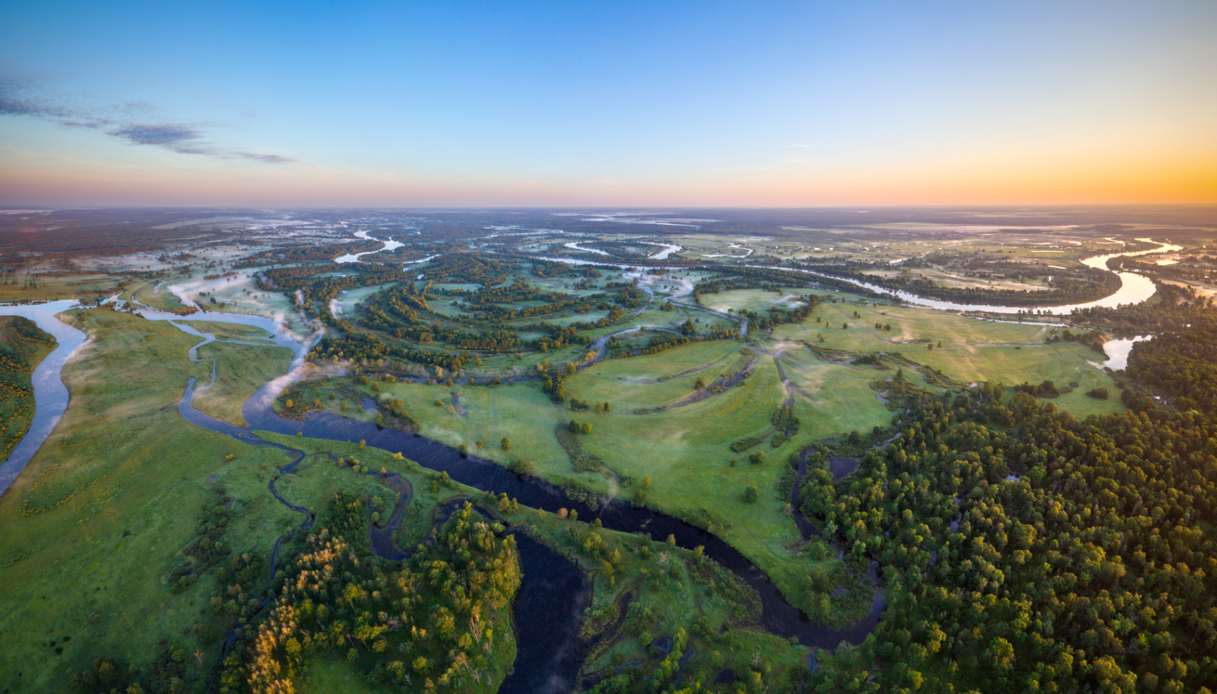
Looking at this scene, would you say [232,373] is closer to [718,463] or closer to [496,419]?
[496,419]

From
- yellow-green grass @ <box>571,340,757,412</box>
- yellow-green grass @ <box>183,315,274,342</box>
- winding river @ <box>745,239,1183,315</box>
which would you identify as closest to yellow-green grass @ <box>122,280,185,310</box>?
yellow-green grass @ <box>183,315,274,342</box>

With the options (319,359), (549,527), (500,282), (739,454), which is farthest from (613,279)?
(549,527)

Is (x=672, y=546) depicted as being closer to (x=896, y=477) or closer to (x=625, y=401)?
(x=896, y=477)

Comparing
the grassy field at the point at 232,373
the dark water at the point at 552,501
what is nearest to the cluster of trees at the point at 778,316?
the dark water at the point at 552,501

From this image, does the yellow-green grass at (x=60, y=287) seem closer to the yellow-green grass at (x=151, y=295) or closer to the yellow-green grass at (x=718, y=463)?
the yellow-green grass at (x=151, y=295)

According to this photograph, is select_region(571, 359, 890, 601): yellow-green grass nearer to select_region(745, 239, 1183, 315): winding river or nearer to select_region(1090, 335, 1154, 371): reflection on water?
select_region(1090, 335, 1154, 371): reflection on water

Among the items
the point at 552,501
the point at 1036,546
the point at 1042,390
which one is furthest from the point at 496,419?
the point at 1042,390
